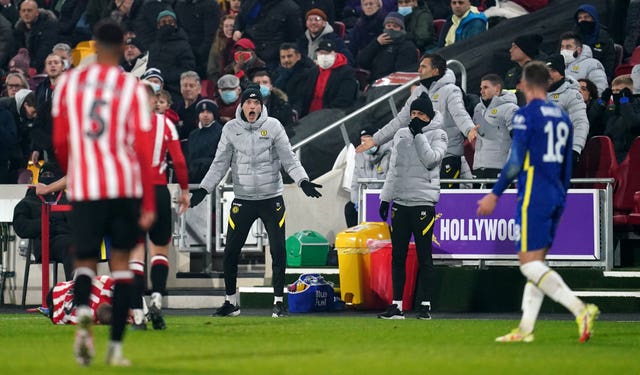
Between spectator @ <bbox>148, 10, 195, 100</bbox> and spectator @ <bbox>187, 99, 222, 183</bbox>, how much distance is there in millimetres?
3442

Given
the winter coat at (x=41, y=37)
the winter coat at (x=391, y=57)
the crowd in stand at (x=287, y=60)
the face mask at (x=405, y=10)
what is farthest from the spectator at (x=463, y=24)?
the winter coat at (x=41, y=37)

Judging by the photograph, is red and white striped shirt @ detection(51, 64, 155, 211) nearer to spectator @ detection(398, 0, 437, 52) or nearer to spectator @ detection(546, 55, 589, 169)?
spectator @ detection(546, 55, 589, 169)

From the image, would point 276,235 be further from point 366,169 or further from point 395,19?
point 395,19

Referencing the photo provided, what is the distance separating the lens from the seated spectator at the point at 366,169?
1911 cm

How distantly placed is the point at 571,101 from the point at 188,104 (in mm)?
7039

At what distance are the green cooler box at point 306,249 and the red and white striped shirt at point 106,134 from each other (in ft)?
30.5

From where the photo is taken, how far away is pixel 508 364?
965 cm

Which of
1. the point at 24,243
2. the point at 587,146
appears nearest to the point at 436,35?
the point at 587,146

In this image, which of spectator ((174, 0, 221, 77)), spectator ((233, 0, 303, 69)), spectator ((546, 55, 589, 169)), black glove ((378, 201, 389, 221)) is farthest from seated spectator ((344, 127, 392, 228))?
spectator ((174, 0, 221, 77))

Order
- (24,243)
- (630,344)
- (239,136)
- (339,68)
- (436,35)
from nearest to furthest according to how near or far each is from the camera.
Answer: (630,344), (239,136), (24,243), (339,68), (436,35)

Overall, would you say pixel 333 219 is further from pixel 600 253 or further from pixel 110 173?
pixel 110 173

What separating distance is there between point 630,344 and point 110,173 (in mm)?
4852

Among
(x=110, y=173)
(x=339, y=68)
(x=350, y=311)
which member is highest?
(x=339, y=68)

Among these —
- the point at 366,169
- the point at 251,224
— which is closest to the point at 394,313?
the point at 251,224
